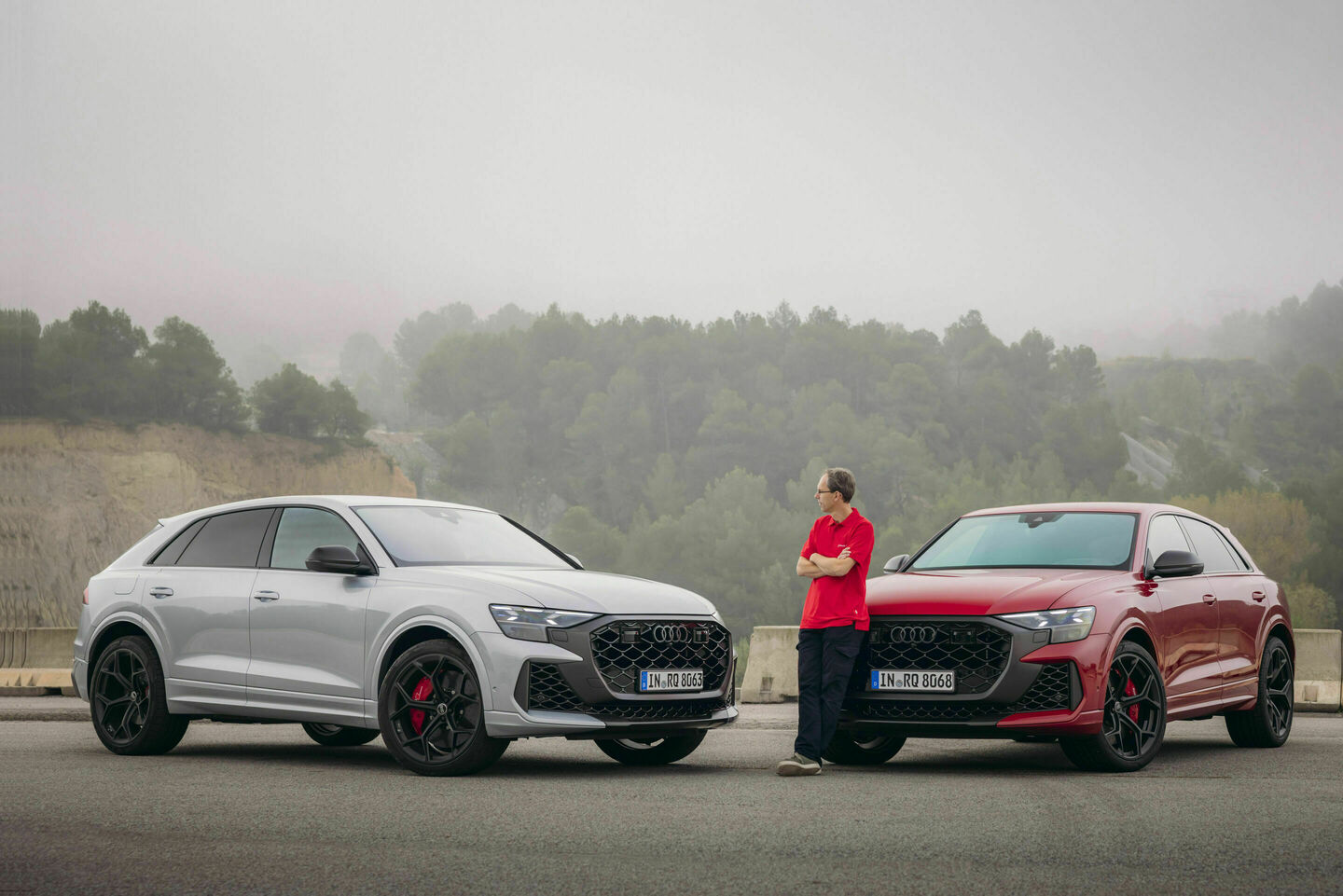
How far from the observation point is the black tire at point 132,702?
1013cm

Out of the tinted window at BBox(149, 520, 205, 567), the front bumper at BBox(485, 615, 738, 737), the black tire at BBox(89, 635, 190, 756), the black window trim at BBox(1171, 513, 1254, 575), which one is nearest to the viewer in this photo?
the front bumper at BBox(485, 615, 738, 737)

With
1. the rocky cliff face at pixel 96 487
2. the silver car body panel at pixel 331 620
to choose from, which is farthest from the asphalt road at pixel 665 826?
the rocky cliff face at pixel 96 487

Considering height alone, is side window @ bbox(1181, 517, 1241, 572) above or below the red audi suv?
above

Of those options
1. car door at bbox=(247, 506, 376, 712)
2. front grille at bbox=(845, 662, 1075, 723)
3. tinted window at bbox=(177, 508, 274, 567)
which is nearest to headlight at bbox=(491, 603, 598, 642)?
car door at bbox=(247, 506, 376, 712)

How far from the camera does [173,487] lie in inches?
3024

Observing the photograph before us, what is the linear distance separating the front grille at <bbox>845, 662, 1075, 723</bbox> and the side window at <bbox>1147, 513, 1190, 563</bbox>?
5.16 feet

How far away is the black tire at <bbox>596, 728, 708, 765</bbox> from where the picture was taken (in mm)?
9977

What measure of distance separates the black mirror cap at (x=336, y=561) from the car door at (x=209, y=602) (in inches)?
33.6

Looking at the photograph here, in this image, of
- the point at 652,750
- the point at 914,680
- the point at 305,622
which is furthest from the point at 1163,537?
the point at 305,622

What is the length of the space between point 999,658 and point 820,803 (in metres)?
1.73

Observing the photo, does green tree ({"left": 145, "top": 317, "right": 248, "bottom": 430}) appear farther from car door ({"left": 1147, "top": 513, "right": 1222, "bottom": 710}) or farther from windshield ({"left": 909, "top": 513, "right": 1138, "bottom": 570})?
car door ({"left": 1147, "top": 513, "right": 1222, "bottom": 710})

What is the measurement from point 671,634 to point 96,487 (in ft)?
227

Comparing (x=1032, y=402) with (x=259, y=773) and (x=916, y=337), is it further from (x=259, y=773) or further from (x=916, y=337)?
(x=259, y=773)

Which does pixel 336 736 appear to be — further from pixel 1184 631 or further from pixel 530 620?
pixel 1184 631
